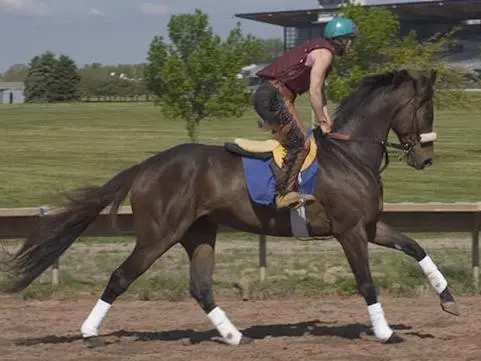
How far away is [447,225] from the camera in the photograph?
11711mm

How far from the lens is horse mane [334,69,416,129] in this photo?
854 cm

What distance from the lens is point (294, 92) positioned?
8.28 meters

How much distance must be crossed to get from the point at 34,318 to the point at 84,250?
376 cm

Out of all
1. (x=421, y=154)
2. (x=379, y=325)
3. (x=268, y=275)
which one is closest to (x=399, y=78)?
(x=421, y=154)

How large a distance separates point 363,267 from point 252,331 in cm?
143

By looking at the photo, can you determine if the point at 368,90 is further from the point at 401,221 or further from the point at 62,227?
the point at 401,221

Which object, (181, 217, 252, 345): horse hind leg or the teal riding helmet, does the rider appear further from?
(181, 217, 252, 345): horse hind leg

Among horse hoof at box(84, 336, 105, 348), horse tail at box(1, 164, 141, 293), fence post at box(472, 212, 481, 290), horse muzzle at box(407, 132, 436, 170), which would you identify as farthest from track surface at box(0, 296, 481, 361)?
horse muzzle at box(407, 132, 436, 170)

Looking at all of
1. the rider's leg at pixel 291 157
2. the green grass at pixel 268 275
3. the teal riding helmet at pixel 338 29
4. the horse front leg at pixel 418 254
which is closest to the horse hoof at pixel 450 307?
the horse front leg at pixel 418 254

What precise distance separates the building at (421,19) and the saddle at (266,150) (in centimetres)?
7806

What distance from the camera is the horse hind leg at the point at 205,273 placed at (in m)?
8.31

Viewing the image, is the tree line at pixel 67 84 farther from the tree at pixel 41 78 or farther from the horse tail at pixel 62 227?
the horse tail at pixel 62 227

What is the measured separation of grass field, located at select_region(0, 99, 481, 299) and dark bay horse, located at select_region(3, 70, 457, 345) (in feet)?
7.01

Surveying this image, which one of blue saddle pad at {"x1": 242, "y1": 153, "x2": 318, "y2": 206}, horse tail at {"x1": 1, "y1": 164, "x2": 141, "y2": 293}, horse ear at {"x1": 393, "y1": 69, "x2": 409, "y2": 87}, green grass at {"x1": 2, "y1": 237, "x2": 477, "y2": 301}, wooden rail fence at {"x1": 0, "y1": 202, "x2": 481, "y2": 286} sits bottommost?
green grass at {"x1": 2, "y1": 237, "x2": 477, "y2": 301}
